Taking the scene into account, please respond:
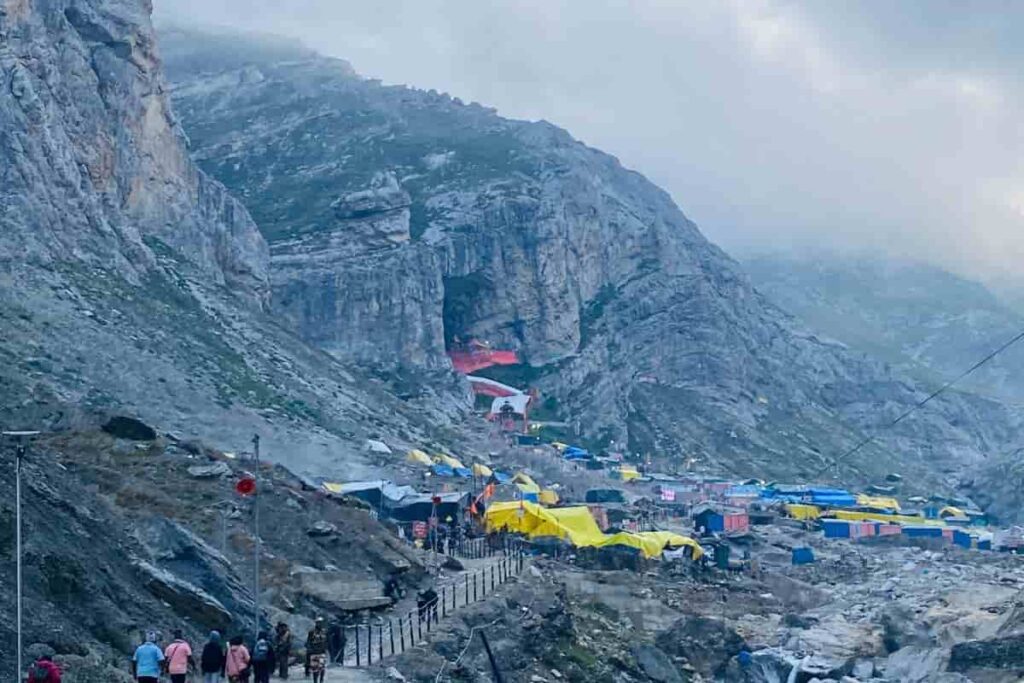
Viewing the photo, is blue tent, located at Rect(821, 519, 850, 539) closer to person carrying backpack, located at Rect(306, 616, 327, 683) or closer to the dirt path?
the dirt path

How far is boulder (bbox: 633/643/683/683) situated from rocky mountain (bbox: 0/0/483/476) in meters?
17.1

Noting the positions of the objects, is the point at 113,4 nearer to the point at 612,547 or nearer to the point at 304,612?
→ the point at 612,547

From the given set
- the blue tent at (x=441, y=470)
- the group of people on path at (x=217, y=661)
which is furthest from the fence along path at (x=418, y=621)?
the blue tent at (x=441, y=470)

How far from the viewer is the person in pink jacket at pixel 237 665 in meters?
18.5

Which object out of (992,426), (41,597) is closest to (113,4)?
(41,597)

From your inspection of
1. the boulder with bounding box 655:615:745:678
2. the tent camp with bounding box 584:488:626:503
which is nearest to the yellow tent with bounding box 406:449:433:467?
the tent camp with bounding box 584:488:626:503

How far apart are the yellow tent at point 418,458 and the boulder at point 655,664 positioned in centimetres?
3087

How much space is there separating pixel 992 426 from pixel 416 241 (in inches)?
2683

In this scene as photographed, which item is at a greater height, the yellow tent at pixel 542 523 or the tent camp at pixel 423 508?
the tent camp at pixel 423 508

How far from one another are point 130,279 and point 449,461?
1833 cm

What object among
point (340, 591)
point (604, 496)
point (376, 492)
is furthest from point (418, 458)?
point (340, 591)

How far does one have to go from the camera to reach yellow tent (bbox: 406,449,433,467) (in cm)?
6375

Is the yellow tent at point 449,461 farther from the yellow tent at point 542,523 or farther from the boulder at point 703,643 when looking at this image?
the boulder at point 703,643

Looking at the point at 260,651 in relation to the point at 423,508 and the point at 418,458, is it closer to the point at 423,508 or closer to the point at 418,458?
the point at 423,508
